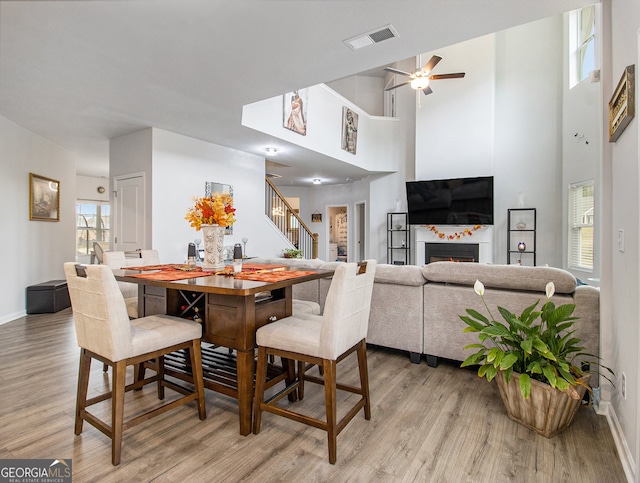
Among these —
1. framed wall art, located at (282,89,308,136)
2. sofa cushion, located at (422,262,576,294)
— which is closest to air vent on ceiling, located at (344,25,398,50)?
sofa cushion, located at (422,262,576,294)

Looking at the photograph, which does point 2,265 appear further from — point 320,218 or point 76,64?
point 320,218

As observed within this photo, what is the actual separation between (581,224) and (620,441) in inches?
188

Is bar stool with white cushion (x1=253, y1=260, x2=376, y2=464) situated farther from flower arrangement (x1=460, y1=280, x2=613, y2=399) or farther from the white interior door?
the white interior door

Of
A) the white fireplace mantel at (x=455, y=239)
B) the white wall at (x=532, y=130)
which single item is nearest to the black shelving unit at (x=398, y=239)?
the white fireplace mantel at (x=455, y=239)

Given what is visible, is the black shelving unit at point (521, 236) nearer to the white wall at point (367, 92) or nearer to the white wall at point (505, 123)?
the white wall at point (505, 123)

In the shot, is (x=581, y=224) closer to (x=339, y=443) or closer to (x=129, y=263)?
(x=339, y=443)

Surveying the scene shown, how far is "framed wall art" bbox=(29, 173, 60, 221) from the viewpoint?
5.46m

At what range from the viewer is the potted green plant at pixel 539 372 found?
200cm

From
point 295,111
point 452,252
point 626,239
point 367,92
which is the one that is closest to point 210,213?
point 626,239

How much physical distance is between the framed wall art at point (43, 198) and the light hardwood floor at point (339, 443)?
387 cm

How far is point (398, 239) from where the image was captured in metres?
8.25

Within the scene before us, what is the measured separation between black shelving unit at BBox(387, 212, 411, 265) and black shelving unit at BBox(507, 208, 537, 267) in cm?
211

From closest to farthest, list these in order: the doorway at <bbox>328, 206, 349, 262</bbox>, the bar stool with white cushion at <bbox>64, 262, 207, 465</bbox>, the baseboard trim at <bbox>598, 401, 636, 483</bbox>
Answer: the baseboard trim at <bbox>598, 401, 636, 483</bbox>
the bar stool with white cushion at <bbox>64, 262, 207, 465</bbox>
the doorway at <bbox>328, 206, 349, 262</bbox>

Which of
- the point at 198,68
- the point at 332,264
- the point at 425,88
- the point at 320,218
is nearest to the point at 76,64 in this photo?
the point at 198,68
